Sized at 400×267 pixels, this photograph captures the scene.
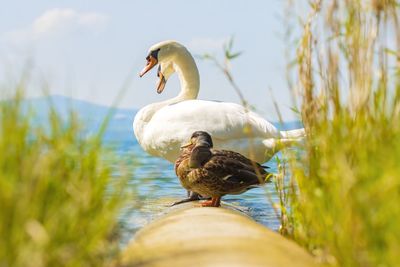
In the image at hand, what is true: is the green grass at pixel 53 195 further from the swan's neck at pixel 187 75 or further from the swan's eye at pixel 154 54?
the swan's eye at pixel 154 54

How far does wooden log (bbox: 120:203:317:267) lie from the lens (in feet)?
10.2

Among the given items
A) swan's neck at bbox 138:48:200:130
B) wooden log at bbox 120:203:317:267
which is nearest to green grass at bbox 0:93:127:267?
wooden log at bbox 120:203:317:267

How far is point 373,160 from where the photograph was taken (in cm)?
329

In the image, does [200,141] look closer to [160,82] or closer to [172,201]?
[172,201]

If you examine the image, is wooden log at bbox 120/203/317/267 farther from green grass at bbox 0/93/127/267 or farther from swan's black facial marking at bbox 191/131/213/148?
swan's black facial marking at bbox 191/131/213/148

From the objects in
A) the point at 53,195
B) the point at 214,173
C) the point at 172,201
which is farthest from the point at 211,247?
the point at 172,201

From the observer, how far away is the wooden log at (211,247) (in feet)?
10.2

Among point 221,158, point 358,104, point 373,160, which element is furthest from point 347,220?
point 221,158

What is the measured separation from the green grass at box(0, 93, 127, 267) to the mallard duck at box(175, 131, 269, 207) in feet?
7.76

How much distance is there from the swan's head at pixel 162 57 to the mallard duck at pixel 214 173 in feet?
10.6

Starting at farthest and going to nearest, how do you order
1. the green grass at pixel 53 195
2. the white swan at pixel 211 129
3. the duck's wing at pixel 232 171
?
1. the white swan at pixel 211 129
2. the duck's wing at pixel 232 171
3. the green grass at pixel 53 195

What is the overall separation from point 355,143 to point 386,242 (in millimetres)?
700

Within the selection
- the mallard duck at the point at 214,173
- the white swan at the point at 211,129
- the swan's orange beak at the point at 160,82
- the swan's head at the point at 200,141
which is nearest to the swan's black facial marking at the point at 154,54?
the swan's orange beak at the point at 160,82

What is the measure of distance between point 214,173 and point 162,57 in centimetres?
365
